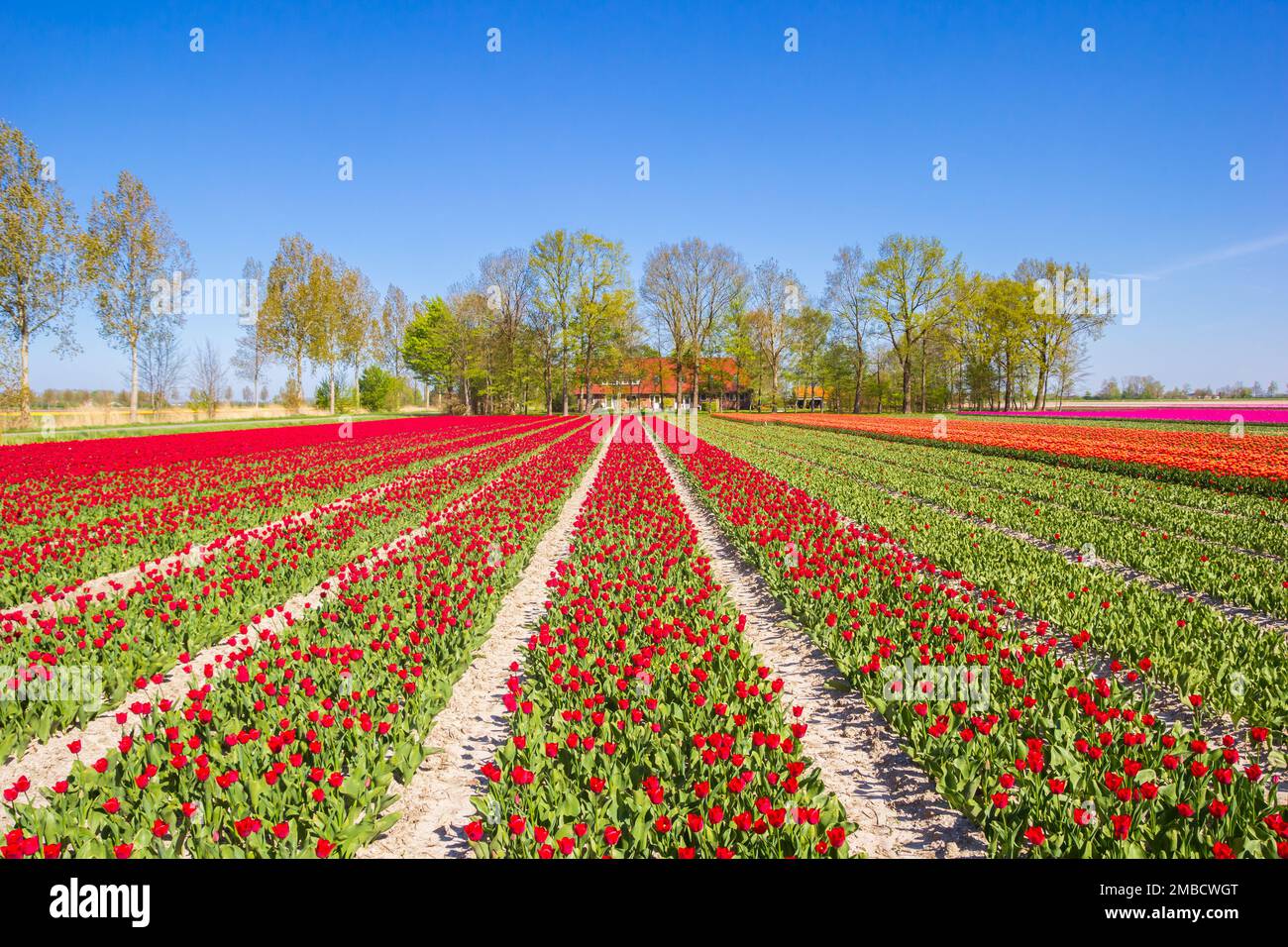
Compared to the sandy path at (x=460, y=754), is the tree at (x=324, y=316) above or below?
above

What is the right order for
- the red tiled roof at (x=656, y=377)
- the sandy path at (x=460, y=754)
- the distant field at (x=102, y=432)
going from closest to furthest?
the sandy path at (x=460, y=754) < the distant field at (x=102, y=432) < the red tiled roof at (x=656, y=377)

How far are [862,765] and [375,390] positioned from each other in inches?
2827

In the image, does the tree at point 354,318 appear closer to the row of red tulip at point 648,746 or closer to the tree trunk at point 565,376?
the tree trunk at point 565,376

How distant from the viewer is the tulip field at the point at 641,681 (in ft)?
9.23

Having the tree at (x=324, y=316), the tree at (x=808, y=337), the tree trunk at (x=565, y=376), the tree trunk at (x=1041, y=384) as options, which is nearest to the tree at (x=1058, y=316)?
the tree trunk at (x=1041, y=384)

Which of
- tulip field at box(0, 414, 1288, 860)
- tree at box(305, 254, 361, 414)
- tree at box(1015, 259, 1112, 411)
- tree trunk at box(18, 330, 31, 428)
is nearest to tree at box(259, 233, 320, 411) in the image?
tree at box(305, 254, 361, 414)

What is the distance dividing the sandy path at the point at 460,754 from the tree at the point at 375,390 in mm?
67203

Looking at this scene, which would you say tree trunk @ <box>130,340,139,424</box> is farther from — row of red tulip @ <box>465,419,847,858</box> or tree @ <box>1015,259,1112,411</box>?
tree @ <box>1015,259,1112,411</box>

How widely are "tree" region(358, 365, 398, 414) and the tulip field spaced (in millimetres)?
60353

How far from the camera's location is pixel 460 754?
388 cm

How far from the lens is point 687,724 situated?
3.64 meters
